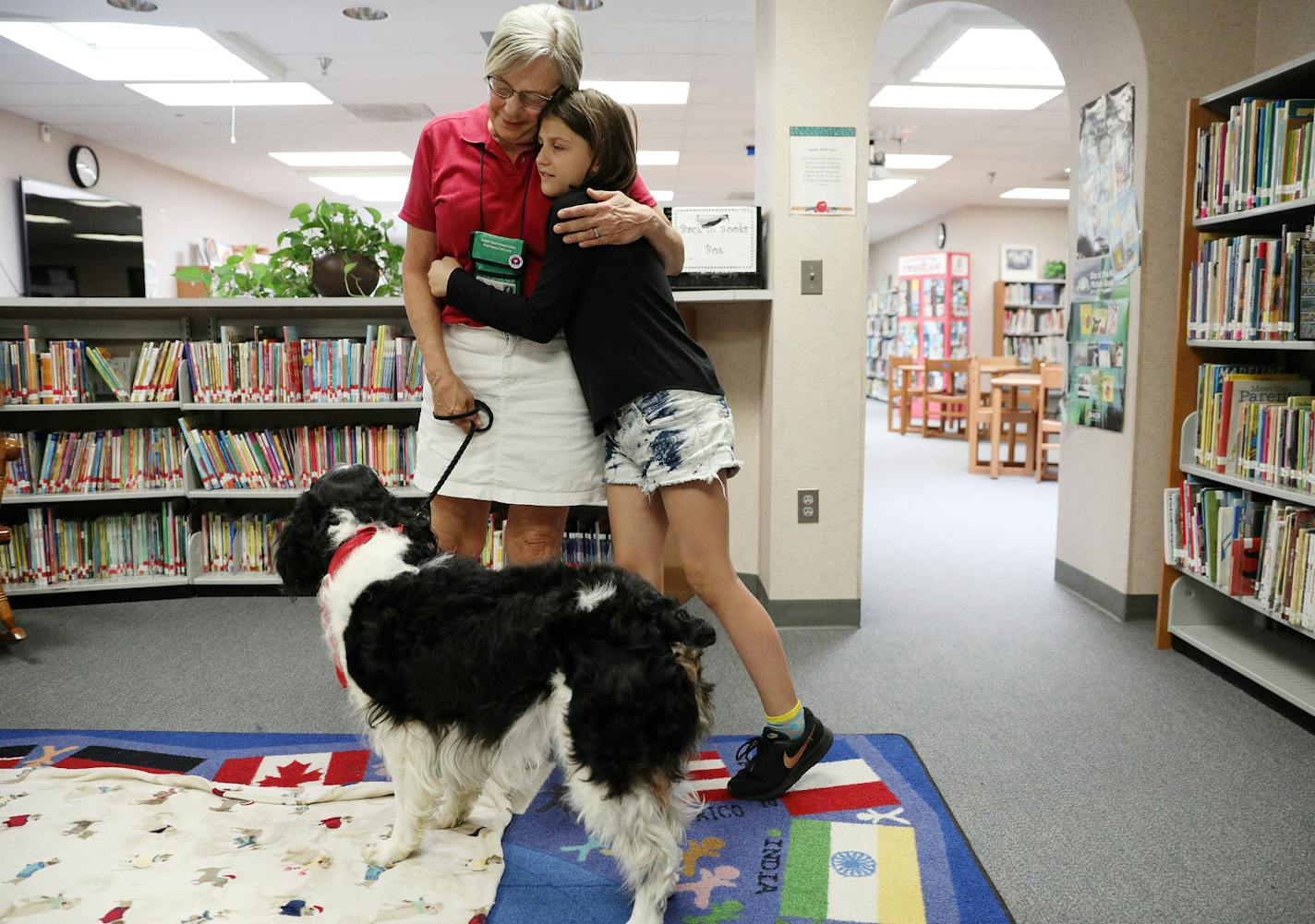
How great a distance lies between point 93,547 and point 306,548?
7.88ft

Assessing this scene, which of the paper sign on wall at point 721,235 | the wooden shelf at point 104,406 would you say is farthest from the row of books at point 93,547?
the paper sign on wall at point 721,235

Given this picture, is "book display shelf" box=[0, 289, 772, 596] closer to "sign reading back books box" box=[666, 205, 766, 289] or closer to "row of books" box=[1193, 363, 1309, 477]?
"sign reading back books box" box=[666, 205, 766, 289]

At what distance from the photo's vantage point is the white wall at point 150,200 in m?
7.16

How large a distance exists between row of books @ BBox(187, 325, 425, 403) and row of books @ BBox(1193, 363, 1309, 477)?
273cm

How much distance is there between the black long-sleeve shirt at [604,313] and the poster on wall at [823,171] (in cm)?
149

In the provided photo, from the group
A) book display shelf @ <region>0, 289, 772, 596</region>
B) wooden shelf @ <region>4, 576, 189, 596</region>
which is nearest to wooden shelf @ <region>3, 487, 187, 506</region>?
book display shelf @ <region>0, 289, 772, 596</region>

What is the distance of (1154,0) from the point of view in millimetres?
2979

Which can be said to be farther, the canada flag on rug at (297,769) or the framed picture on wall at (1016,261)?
the framed picture on wall at (1016,261)

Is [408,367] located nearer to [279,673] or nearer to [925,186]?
[279,673]

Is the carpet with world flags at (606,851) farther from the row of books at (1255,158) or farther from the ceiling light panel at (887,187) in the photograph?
the ceiling light panel at (887,187)

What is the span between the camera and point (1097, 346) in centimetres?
337

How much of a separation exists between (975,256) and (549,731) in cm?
1224

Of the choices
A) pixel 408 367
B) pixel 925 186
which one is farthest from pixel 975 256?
pixel 408 367

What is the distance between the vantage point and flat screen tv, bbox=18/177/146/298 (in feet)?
23.9
